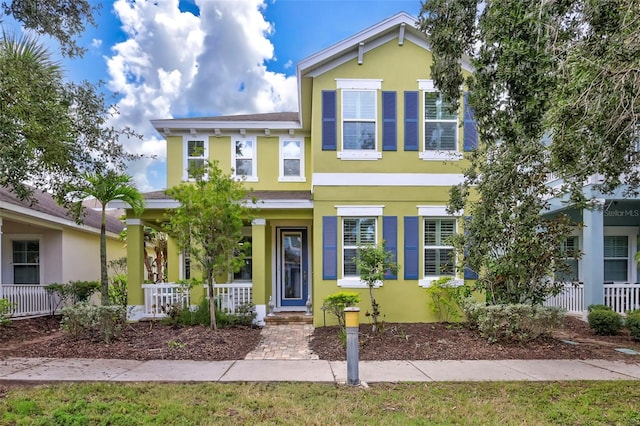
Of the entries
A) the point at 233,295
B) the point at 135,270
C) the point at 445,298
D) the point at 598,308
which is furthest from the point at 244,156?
the point at 598,308

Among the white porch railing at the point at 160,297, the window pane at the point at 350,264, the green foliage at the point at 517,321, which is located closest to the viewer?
the green foliage at the point at 517,321

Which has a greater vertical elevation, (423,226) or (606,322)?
(423,226)

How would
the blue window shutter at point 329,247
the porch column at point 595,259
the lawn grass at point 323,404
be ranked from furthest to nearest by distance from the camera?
the porch column at point 595,259, the blue window shutter at point 329,247, the lawn grass at point 323,404

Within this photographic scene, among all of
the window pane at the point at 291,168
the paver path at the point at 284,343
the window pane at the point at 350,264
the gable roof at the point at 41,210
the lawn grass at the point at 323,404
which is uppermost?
the window pane at the point at 291,168

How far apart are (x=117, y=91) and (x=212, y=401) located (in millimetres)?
6428

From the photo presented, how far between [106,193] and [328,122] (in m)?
5.80

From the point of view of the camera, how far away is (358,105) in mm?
9773

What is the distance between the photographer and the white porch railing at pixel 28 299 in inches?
430

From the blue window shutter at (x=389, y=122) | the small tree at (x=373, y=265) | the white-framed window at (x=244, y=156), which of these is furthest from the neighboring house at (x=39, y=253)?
the blue window shutter at (x=389, y=122)

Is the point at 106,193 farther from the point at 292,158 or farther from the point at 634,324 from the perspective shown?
the point at 634,324

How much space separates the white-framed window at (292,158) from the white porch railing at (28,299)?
8447 mm

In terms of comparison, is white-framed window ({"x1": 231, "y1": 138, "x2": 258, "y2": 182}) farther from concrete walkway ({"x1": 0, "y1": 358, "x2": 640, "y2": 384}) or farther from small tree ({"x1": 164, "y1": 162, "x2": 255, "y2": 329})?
concrete walkway ({"x1": 0, "y1": 358, "x2": 640, "y2": 384})

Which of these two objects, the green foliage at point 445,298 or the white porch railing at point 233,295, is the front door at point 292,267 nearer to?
the white porch railing at point 233,295

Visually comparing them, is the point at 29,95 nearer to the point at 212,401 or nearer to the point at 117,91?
the point at 117,91
